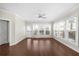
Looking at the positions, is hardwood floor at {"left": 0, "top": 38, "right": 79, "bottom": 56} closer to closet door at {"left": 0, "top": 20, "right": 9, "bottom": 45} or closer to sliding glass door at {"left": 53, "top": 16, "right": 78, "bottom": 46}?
sliding glass door at {"left": 53, "top": 16, "right": 78, "bottom": 46}

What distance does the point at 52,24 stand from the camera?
12352 millimetres

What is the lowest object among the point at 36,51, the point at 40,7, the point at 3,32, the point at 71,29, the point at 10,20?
the point at 36,51

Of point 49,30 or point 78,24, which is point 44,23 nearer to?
point 49,30

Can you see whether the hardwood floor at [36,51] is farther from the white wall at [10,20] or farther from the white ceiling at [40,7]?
the white ceiling at [40,7]

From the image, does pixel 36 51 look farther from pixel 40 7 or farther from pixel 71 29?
pixel 71 29

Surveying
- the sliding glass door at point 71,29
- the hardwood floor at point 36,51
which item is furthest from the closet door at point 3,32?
the sliding glass door at point 71,29

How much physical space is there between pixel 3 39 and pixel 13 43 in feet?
3.17

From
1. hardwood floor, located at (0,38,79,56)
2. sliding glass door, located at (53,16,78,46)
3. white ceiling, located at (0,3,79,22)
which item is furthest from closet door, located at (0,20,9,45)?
sliding glass door, located at (53,16,78,46)

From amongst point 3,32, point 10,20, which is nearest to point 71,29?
point 10,20

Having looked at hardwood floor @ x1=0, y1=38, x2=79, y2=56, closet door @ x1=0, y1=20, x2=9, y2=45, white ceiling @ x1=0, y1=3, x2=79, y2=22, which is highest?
white ceiling @ x1=0, y1=3, x2=79, y2=22

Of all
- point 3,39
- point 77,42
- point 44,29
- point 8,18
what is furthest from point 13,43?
point 44,29

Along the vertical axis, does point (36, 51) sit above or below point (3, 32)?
below

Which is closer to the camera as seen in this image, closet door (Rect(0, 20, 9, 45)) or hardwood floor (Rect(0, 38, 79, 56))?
hardwood floor (Rect(0, 38, 79, 56))

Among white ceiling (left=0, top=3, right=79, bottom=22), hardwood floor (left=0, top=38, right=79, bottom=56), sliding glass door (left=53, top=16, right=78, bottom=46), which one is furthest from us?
sliding glass door (left=53, top=16, right=78, bottom=46)
